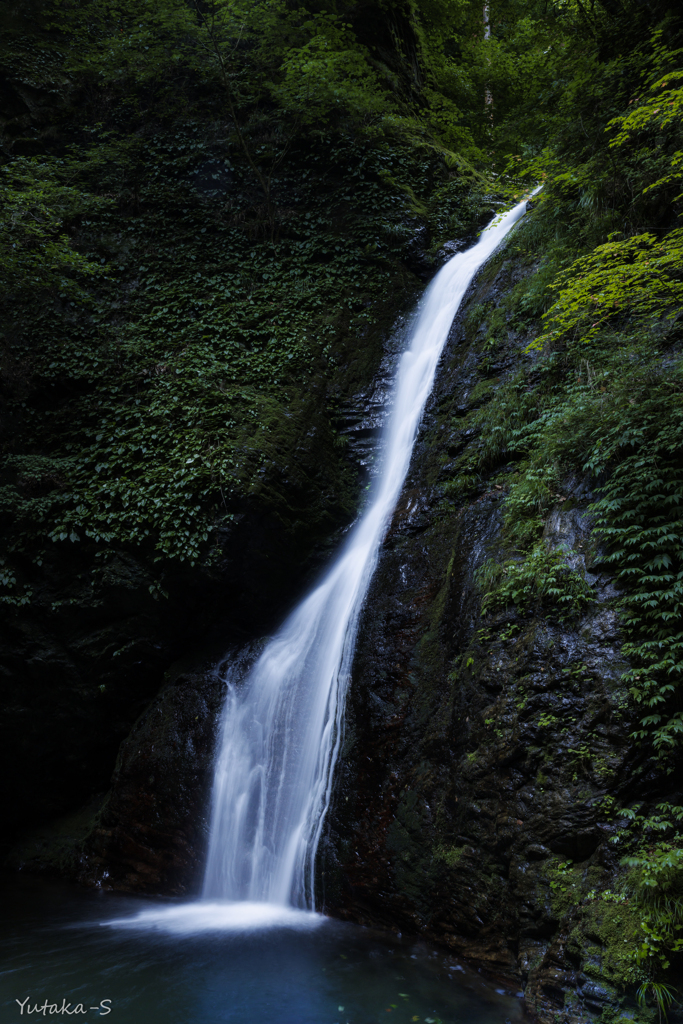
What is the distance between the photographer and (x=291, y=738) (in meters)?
6.36

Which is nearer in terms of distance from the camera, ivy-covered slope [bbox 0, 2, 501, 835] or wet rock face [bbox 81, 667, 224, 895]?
wet rock face [bbox 81, 667, 224, 895]

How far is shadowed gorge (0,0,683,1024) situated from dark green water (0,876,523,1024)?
17 cm

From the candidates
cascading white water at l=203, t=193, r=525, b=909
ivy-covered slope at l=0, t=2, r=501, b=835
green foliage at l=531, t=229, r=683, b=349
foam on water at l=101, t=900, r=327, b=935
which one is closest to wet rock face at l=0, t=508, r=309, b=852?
ivy-covered slope at l=0, t=2, r=501, b=835

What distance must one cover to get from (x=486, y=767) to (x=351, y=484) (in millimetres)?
5178

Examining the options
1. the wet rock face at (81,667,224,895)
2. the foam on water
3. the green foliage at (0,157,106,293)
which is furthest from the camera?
the green foliage at (0,157,106,293)

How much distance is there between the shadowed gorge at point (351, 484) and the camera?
13.4 feet

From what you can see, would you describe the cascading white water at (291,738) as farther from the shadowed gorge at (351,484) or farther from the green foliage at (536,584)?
the green foliage at (536,584)

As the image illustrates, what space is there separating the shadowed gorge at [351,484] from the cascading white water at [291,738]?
44 mm

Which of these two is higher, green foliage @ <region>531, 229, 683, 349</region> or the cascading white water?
green foliage @ <region>531, 229, 683, 349</region>

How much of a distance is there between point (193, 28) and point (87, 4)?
3.31m

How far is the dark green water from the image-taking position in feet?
12.4

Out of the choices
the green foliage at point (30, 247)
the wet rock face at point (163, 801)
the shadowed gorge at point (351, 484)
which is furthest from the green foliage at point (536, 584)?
the green foliage at point (30, 247)

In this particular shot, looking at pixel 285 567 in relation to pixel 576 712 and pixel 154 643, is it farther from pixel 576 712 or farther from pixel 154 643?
pixel 576 712

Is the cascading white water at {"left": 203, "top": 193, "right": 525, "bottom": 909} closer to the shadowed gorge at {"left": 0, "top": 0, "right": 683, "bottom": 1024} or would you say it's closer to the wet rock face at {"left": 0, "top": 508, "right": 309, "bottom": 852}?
the shadowed gorge at {"left": 0, "top": 0, "right": 683, "bottom": 1024}
